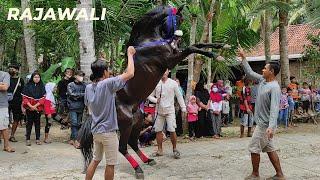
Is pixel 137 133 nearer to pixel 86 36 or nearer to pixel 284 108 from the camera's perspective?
pixel 86 36

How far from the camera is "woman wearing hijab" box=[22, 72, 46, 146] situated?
31.5 feet

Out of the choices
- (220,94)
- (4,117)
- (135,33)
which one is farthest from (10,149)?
(220,94)

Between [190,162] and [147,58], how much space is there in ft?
6.54

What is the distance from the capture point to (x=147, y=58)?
709cm

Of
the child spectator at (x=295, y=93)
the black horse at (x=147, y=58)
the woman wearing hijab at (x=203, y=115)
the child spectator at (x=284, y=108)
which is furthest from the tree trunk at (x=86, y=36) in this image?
the child spectator at (x=295, y=93)

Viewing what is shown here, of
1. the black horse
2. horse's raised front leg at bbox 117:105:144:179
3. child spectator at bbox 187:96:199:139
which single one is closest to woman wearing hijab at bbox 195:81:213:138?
child spectator at bbox 187:96:199:139

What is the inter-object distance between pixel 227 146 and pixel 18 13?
738 centimetres

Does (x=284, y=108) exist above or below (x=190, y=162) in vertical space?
above

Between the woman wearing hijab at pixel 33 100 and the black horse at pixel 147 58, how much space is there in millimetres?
3176

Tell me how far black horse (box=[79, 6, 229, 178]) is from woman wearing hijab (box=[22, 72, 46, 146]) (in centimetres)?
318

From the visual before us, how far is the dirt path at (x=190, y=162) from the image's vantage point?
692 centimetres

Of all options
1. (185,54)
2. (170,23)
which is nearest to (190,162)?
(185,54)

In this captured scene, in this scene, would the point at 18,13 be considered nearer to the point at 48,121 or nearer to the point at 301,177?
the point at 48,121

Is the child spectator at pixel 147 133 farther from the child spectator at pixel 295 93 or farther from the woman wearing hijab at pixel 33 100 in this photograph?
the child spectator at pixel 295 93
